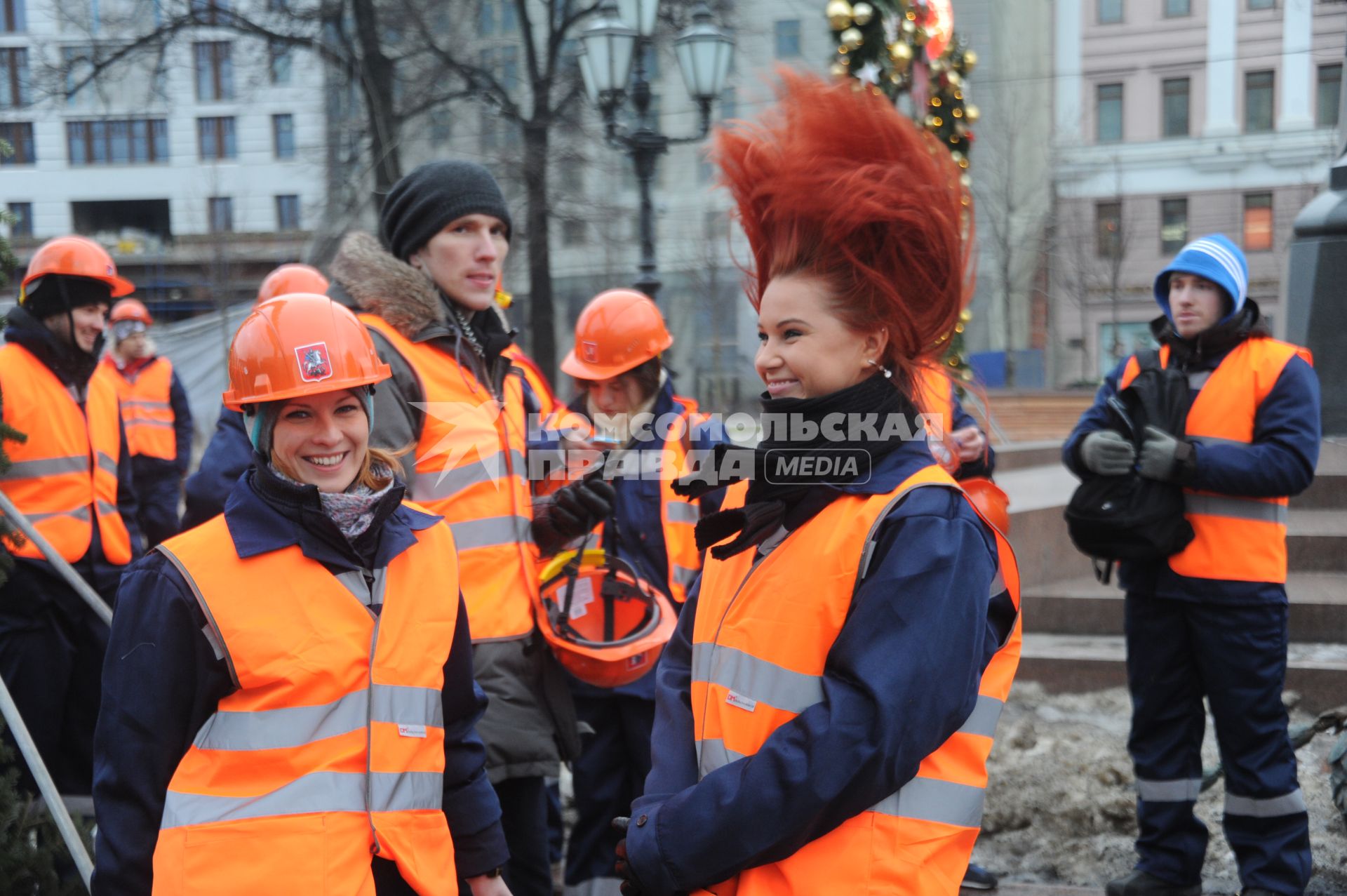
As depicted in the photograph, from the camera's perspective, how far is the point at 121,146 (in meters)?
50.5

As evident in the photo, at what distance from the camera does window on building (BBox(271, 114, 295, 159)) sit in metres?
46.5

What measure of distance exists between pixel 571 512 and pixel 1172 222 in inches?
1647

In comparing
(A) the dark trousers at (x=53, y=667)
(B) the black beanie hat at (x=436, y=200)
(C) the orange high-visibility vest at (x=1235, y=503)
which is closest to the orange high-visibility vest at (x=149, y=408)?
(A) the dark trousers at (x=53, y=667)

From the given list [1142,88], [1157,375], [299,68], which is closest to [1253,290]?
[1142,88]

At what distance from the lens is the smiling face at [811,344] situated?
6.78ft

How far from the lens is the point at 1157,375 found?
4.46 meters

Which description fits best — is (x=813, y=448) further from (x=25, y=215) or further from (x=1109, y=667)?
(x=25, y=215)

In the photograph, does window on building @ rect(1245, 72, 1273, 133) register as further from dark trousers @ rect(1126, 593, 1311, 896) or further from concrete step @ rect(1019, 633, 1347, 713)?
dark trousers @ rect(1126, 593, 1311, 896)

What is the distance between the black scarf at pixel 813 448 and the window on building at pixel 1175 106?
44160 millimetres

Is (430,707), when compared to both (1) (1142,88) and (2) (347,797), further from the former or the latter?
(1) (1142,88)

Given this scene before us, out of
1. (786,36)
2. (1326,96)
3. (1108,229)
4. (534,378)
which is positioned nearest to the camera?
(534,378)

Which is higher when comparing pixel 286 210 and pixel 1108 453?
pixel 286 210

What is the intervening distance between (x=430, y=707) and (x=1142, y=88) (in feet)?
146

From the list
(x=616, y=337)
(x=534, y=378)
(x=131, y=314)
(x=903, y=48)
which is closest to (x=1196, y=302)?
(x=616, y=337)
